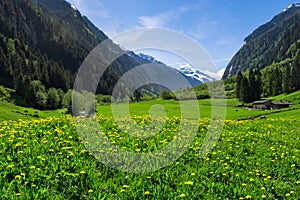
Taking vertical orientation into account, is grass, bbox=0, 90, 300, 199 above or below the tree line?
below

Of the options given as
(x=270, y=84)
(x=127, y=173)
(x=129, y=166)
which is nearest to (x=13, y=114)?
(x=129, y=166)

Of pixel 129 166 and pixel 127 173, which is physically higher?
pixel 129 166

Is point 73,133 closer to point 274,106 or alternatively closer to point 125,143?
point 125,143

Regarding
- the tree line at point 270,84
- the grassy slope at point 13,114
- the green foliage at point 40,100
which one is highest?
the tree line at point 270,84

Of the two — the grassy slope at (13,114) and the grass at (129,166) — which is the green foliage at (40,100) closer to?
the grassy slope at (13,114)

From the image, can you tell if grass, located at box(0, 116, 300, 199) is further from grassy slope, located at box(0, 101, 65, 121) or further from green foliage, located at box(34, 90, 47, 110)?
green foliage, located at box(34, 90, 47, 110)

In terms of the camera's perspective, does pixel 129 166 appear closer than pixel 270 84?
Yes

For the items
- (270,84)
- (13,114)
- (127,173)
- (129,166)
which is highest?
(270,84)

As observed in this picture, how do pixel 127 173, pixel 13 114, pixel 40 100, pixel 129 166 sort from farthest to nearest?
pixel 40 100 < pixel 13 114 < pixel 129 166 < pixel 127 173

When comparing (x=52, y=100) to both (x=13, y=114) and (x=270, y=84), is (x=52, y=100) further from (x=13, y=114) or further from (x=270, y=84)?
(x=270, y=84)

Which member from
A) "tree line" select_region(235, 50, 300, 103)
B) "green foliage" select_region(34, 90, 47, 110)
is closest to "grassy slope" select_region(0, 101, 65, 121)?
"green foliage" select_region(34, 90, 47, 110)

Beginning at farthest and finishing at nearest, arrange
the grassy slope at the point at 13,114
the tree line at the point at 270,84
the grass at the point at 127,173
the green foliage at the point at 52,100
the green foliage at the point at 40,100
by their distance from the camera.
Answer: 1. the green foliage at the point at 52,100
2. the green foliage at the point at 40,100
3. the tree line at the point at 270,84
4. the grassy slope at the point at 13,114
5. the grass at the point at 127,173

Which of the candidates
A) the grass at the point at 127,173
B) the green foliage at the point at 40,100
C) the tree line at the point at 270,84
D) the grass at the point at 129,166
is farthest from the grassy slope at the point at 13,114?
the tree line at the point at 270,84

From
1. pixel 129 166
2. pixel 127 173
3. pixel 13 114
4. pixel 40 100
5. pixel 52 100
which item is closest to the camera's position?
pixel 127 173
